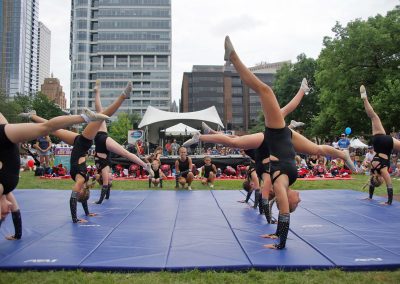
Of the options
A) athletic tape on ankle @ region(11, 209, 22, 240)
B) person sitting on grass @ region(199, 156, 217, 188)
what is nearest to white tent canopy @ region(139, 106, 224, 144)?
person sitting on grass @ region(199, 156, 217, 188)

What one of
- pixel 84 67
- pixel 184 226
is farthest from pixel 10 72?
pixel 184 226

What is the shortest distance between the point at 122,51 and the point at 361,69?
219ft

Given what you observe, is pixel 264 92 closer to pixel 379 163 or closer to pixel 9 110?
pixel 379 163

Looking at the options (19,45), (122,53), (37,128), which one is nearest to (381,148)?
(37,128)

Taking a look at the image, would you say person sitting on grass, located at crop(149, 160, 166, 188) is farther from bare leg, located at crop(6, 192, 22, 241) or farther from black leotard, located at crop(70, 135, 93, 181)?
bare leg, located at crop(6, 192, 22, 241)

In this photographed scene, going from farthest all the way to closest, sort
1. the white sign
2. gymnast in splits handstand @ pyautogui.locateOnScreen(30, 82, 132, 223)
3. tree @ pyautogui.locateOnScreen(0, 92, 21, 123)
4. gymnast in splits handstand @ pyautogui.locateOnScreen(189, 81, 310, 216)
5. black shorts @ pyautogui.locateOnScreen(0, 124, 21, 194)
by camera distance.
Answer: tree @ pyautogui.locateOnScreen(0, 92, 21, 123) < the white sign < gymnast in splits handstand @ pyautogui.locateOnScreen(30, 82, 132, 223) < gymnast in splits handstand @ pyautogui.locateOnScreen(189, 81, 310, 216) < black shorts @ pyautogui.locateOnScreen(0, 124, 21, 194)

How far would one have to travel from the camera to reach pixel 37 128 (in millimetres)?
4266

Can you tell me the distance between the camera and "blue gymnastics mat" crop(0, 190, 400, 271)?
14.4ft

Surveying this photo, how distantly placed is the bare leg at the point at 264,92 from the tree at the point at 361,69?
19814 mm

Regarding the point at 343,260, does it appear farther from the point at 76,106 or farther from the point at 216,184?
the point at 76,106

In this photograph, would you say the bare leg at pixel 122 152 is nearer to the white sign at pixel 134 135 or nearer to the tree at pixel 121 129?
the white sign at pixel 134 135

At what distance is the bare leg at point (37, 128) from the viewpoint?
427 centimetres

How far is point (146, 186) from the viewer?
13781 mm

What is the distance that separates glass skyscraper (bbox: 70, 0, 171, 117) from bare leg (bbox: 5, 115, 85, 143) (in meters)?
80.4
